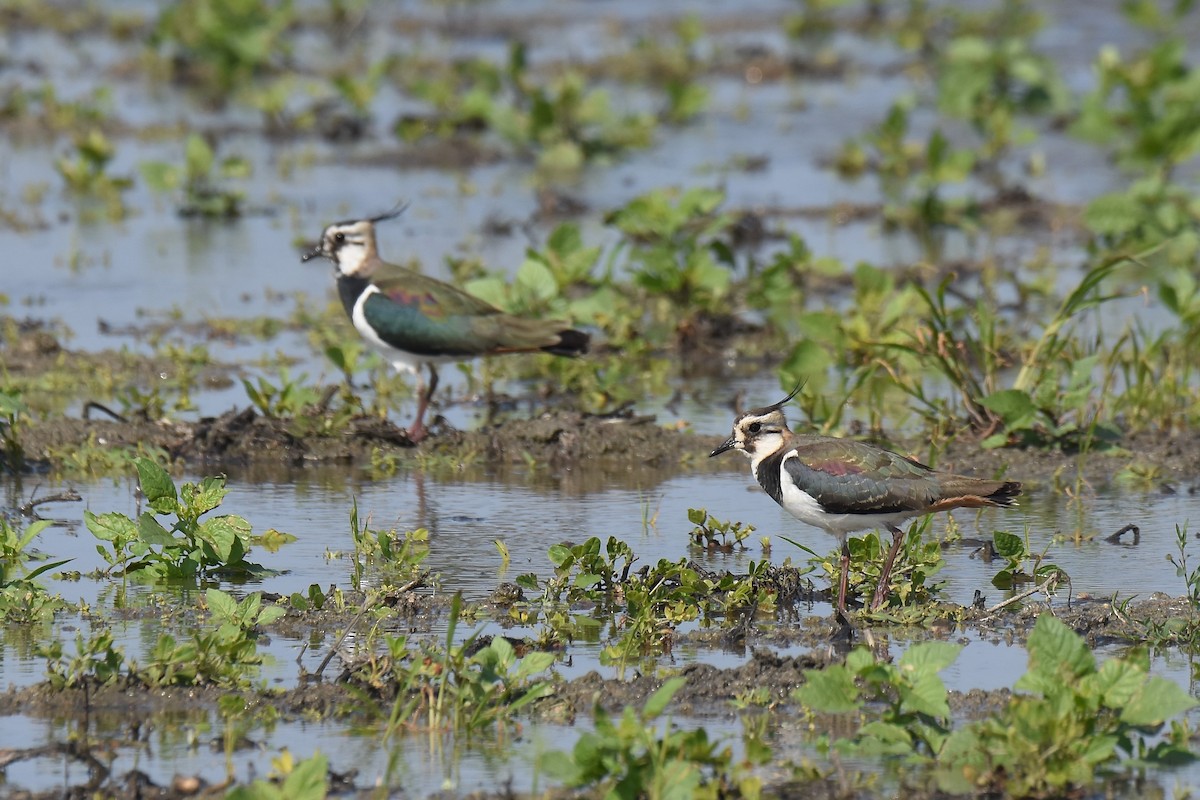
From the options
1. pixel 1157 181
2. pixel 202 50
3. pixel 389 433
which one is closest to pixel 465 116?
pixel 202 50

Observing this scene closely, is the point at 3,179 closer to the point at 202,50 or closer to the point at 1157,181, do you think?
the point at 202,50

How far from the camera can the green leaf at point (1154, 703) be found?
5.06 meters

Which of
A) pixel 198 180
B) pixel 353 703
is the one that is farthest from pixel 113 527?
pixel 198 180

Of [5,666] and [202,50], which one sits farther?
[202,50]

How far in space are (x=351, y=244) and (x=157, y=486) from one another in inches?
141

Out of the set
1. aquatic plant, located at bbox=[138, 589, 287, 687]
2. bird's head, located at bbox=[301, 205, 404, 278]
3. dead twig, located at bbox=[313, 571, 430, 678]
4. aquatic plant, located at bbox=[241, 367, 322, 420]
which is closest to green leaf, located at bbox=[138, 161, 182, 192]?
bird's head, located at bbox=[301, 205, 404, 278]

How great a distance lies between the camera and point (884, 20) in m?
23.6

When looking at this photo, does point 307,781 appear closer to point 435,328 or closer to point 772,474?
point 772,474

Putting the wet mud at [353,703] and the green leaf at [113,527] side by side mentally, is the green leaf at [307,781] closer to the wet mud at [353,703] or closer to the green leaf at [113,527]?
the wet mud at [353,703]

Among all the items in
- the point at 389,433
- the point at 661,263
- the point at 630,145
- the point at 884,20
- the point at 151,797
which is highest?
the point at 884,20

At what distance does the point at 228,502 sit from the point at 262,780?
324 cm

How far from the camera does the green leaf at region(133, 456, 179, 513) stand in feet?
21.9

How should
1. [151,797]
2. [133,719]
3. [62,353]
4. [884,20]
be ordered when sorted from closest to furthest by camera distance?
[151,797] < [133,719] < [62,353] < [884,20]

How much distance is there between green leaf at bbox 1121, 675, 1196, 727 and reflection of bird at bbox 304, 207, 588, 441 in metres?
4.80
